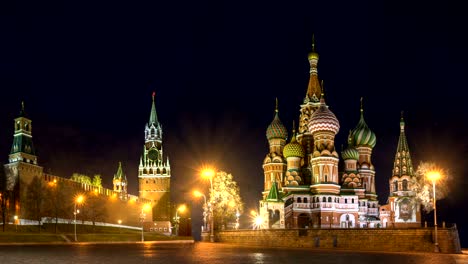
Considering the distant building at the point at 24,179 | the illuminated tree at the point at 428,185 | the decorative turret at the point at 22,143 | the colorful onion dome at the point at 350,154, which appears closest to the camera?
the illuminated tree at the point at 428,185

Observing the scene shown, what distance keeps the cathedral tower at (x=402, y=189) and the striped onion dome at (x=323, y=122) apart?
1436 centimetres

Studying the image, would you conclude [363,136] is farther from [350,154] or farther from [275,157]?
[275,157]

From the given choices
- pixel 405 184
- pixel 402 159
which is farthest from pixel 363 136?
pixel 405 184

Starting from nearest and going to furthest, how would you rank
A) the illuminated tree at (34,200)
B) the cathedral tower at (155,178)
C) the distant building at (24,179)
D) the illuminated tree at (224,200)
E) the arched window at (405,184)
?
the distant building at (24,179), the illuminated tree at (34,200), the illuminated tree at (224,200), the arched window at (405,184), the cathedral tower at (155,178)

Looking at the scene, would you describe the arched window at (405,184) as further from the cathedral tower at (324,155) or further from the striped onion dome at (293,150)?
the striped onion dome at (293,150)

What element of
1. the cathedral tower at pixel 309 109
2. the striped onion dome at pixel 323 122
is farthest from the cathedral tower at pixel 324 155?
the cathedral tower at pixel 309 109

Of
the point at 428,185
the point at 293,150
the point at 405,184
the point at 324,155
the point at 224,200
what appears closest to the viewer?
the point at 428,185

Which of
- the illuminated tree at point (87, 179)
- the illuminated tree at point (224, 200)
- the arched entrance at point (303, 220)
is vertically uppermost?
the illuminated tree at point (87, 179)

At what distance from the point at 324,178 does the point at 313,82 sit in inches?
752

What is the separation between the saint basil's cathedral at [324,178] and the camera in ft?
251

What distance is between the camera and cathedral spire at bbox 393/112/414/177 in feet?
286

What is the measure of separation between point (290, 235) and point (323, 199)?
28.3 m

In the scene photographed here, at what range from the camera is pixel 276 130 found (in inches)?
3472

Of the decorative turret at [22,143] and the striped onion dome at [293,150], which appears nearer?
the decorative turret at [22,143]
